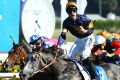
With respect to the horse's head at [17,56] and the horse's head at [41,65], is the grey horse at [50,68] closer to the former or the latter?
the horse's head at [41,65]

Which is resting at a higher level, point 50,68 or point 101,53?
Result: point 50,68

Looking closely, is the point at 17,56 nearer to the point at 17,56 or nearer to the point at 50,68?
the point at 17,56

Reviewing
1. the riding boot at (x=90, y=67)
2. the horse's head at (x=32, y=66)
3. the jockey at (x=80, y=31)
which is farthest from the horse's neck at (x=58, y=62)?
the riding boot at (x=90, y=67)

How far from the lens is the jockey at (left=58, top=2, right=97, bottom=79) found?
810cm

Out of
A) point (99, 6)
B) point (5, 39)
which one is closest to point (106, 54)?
point (5, 39)

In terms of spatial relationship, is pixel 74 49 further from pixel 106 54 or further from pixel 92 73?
pixel 106 54

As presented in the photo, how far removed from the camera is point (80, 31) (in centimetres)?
827

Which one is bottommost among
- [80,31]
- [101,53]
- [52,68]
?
[101,53]

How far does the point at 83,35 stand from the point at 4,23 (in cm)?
735

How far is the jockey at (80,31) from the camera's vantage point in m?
8.10

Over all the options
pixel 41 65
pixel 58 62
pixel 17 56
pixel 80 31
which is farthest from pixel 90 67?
pixel 17 56

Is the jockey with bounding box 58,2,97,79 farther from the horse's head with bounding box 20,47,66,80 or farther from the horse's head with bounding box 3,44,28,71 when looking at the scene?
the horse's head with bounding box 3,44,28,71

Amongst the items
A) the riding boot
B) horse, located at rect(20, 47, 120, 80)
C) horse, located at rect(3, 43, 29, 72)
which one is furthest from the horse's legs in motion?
horse, located at rect(3, 43, 29, 72)

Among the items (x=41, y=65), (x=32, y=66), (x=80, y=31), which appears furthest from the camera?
(x=80, y=31)
